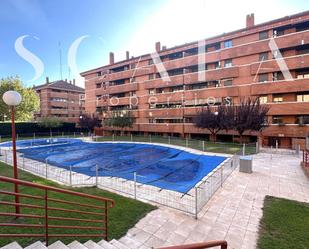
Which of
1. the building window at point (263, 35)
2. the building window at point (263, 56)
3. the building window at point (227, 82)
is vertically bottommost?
the building window at point (227, 82)

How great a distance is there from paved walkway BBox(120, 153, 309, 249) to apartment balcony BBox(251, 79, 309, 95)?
1600 centimetres

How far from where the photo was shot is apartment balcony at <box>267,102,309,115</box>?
22047mm

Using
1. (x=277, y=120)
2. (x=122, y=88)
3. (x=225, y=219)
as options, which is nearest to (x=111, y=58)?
(x=122, y=88)

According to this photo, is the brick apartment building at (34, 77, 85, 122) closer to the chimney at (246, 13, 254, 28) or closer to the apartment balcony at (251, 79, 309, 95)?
the apartment balcony at (251, 79, 309, 95)

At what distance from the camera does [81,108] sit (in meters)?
60.3

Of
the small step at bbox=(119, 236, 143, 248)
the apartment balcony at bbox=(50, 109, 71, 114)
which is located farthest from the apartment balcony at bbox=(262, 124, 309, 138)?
the apartment balcony at bbox=(50, 109, 71, 114)

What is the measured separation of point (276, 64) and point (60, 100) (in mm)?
51399

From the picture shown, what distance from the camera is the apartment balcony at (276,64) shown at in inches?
880

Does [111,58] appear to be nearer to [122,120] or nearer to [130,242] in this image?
[122,120]

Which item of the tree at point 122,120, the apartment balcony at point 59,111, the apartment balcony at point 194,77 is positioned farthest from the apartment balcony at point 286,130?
the apartment balcony at point 59,111

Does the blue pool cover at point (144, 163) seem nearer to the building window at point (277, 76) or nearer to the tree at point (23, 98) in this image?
the building window at point (277, 76)

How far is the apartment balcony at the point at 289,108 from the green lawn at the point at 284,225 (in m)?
18.8

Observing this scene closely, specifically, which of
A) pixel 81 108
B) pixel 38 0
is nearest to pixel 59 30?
pixel 38 0

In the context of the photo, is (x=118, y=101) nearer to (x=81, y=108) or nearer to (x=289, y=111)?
(x=81, y=108)
